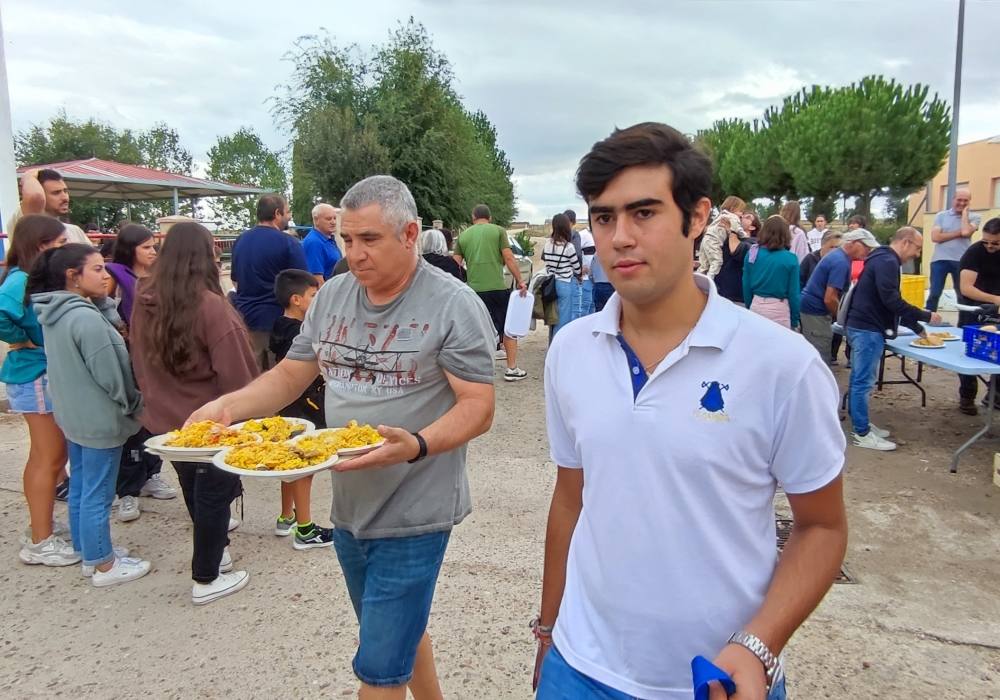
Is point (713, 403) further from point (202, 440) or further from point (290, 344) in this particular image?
point (290, 344)

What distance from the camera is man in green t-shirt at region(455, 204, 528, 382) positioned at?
8.45 metres

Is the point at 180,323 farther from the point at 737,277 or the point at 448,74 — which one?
the point at 448,74

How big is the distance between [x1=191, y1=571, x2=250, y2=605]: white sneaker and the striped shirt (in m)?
5.91

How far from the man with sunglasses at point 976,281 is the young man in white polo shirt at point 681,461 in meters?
7.08

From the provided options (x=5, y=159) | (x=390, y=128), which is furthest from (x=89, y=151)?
(x=5, y=159)

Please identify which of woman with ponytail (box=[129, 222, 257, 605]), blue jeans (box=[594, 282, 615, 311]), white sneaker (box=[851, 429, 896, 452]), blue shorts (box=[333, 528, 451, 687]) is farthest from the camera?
blue jeans (box=[594, 282, 615, 311])

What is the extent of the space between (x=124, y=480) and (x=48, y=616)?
135 centimetres

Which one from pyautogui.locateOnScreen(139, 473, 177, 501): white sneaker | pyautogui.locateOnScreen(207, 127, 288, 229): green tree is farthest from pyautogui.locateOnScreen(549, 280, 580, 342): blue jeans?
pyautogui.locateOnScreen(207, 127, 288, 229): green tree

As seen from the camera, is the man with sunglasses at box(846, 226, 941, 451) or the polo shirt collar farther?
the man with sunglasses at box(846, 226, 941, 451)

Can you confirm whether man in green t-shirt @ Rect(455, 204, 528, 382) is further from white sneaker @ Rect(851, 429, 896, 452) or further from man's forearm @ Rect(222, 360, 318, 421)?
man's forearm @ Rect(222, 360, 318, 421)

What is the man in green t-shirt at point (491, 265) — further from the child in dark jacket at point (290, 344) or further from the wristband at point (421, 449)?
the wristband at point (421, 449)

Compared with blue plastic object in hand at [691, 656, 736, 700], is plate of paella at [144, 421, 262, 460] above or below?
above

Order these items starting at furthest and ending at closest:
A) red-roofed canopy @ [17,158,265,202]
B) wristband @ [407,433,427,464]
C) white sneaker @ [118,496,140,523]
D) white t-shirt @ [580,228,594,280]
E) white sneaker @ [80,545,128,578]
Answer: red-roofed canopy @ [17,158,265,202] < white t-shirt @ [580,228,594,280] < white sneaker @ [118,496,140,523] < white sneaker @ [80,545,128,578] < wristband @ [407,433,427,464]

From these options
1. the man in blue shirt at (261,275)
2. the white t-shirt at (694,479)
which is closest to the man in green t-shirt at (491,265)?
the man in blue shirt at (261,275)
